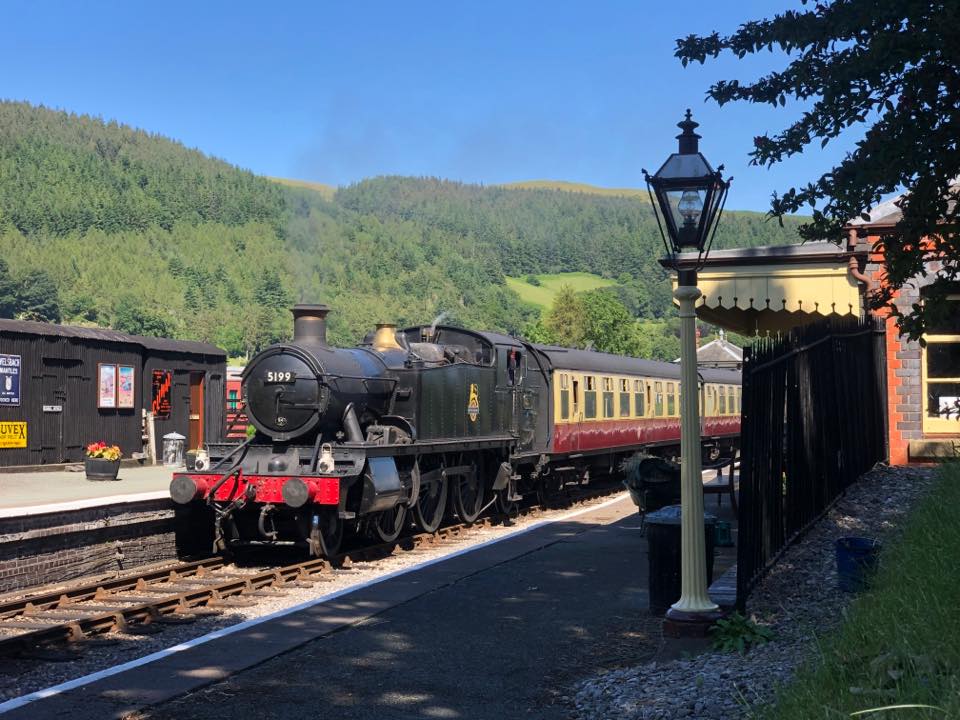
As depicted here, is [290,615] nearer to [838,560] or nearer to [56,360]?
[838,560]

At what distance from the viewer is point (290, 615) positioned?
8836mm

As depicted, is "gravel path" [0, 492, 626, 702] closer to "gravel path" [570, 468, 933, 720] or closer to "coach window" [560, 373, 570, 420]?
"gravel path" [570, 468, 933, 720]

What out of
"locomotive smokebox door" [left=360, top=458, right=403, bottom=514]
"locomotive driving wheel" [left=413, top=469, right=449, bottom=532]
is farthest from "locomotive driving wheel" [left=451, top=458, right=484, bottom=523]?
"locomotive smokebox door" [left=360, top=458, right=403, bottom=514]

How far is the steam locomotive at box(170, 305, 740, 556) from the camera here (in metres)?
12.3

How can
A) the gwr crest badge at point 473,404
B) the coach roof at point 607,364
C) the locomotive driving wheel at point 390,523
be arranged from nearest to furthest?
the locomotive driving wheel at point 390,523 → the gwr crest badge at point 473,404 → the coach roof at point 607,364

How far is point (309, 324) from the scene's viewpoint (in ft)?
45.1

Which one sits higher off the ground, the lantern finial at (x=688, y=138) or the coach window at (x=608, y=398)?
the lantern finial at (x=688, y=138)

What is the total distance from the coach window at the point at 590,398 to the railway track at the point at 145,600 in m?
8.27

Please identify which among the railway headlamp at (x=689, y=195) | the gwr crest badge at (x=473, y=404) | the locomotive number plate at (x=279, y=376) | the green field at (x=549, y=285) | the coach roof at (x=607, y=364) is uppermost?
the green field at (x=549, y=285)

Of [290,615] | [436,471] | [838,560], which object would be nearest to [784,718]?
[838,560]

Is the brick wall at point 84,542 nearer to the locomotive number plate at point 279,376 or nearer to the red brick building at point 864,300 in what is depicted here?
the locomotive number plate at point 279,376

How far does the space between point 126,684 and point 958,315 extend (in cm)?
1196

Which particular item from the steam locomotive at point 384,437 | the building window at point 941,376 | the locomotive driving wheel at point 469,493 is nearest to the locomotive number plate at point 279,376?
the steam locomotive at point 384,437

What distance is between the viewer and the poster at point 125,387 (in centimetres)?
2333
